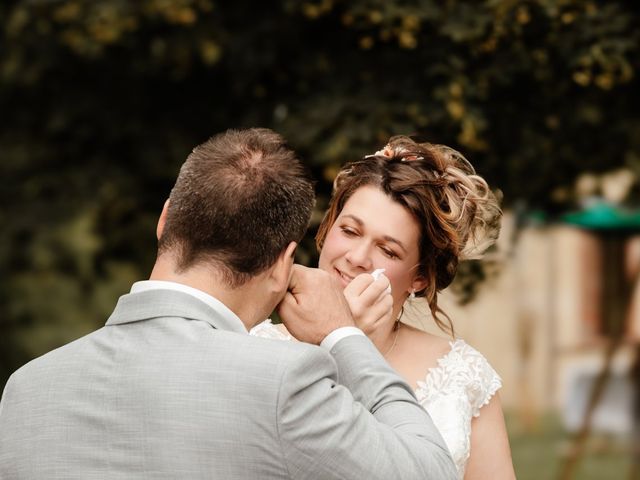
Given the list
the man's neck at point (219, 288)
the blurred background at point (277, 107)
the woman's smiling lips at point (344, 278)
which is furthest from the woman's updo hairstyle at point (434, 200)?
the man's neck at point (219, 288)

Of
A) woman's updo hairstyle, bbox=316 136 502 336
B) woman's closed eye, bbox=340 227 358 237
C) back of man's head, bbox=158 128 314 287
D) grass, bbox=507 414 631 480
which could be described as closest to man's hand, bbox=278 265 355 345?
back of man's head, bbox=158 128 314 287

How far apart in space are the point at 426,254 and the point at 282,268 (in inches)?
50.2

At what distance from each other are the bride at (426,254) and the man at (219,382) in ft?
3.33

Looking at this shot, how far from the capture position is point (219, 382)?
1.99m

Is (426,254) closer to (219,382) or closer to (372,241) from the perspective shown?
(372,241)

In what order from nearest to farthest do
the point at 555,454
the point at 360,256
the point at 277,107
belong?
the point at 360,256, the point at 277,107, the point at 555,454

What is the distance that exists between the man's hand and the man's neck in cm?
19

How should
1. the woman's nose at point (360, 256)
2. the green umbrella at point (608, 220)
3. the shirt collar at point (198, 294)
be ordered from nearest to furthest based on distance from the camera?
the shirt collar at point (198, 294), the woman's nose at point (360, 256), the green umbrella at point (608, 220)

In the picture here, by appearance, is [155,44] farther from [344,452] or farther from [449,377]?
[344,452]

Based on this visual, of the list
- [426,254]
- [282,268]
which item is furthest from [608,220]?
[282,268]

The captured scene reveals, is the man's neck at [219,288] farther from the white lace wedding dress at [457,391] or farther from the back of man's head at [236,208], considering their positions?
the white lace wedding dress at [457,391]

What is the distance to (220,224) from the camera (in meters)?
2.09

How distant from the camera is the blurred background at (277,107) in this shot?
15.0ft

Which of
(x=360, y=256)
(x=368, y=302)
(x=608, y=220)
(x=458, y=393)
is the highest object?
(x=368, y=302)
